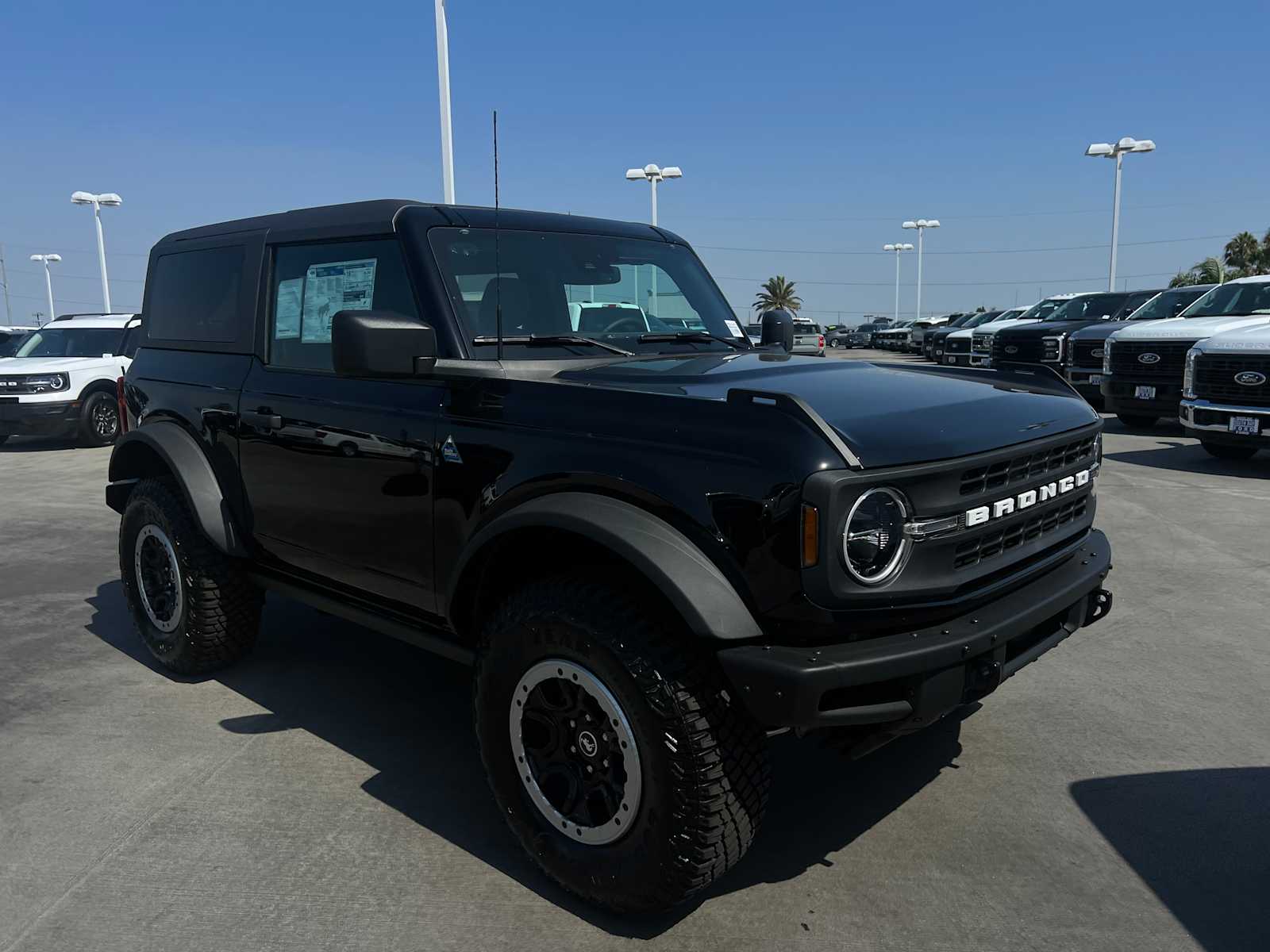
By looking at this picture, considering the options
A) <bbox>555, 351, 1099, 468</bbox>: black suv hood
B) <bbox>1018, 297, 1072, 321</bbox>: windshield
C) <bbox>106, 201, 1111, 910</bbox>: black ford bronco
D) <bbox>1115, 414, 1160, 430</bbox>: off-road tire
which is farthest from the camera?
<bbox>1018, 297, 1072, 321</bbox>: windshield

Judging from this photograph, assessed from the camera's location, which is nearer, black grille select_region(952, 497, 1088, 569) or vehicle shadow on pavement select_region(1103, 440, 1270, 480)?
black grille select_region(952, 497, 1088, 569)

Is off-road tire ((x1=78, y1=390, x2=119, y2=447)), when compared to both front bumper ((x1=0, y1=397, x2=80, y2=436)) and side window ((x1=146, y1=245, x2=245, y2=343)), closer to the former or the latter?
front bumper ((x1=0, y1=397, x2=80, y2=436))

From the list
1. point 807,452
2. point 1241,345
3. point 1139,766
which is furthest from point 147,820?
point 1241,345

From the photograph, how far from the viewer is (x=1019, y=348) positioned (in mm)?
17203

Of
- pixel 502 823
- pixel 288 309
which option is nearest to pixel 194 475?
pixel 288 309

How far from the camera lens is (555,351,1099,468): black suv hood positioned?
99.2 inches

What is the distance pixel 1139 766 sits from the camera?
138 inches

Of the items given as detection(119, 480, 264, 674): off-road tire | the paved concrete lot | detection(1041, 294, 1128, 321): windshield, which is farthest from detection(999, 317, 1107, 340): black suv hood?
detection(119, 480, 264, 674): off-road tire

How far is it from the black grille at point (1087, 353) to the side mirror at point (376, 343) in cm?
1390

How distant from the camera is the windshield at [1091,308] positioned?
18422mm

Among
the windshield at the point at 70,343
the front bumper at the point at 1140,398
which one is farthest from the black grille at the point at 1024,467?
the windshield at the point at 70,343

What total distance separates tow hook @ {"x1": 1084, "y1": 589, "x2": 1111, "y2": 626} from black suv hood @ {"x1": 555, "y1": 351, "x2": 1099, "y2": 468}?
547 millimetres

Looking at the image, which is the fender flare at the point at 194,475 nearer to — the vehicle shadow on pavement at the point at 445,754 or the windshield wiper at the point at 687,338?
the vehicle shadow on pavement at the point at 445,754

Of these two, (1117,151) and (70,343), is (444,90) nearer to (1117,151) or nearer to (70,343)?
(70,343)
